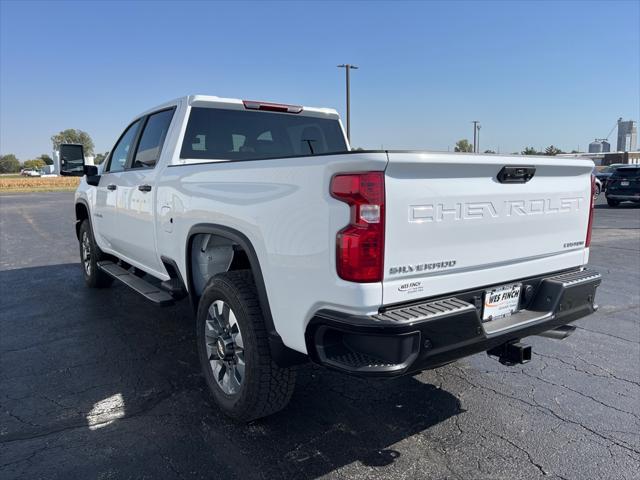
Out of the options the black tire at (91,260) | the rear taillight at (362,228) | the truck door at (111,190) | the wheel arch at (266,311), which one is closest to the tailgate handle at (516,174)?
the rear taillight at (362,228)

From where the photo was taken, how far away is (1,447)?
279cm

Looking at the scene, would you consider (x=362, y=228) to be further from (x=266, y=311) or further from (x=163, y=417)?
(x=163, y=417)

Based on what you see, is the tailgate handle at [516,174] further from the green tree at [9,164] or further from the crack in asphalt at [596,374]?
the green tree at [9,164]

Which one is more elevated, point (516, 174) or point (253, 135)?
point (253, 135)

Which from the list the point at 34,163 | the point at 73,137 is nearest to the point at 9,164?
the point at 34,163

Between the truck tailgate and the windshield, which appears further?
the windshield

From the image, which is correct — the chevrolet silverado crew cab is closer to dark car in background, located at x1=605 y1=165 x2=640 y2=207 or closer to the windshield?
the windshield

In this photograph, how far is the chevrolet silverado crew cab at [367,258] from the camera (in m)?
2.19

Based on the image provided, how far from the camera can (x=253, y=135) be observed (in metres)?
4.50

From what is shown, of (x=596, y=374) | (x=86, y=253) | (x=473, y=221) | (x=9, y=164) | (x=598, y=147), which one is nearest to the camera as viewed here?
(x=473, y=221)

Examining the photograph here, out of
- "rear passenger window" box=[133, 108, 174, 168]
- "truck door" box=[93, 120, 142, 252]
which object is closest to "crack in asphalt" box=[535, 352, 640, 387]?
"rear passenger window" box=[133, 108, 174, 168]

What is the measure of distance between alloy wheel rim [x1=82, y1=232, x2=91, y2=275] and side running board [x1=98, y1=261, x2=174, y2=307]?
2.17ft

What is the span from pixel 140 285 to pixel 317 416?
2288mm

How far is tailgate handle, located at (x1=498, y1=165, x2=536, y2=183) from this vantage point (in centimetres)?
263
